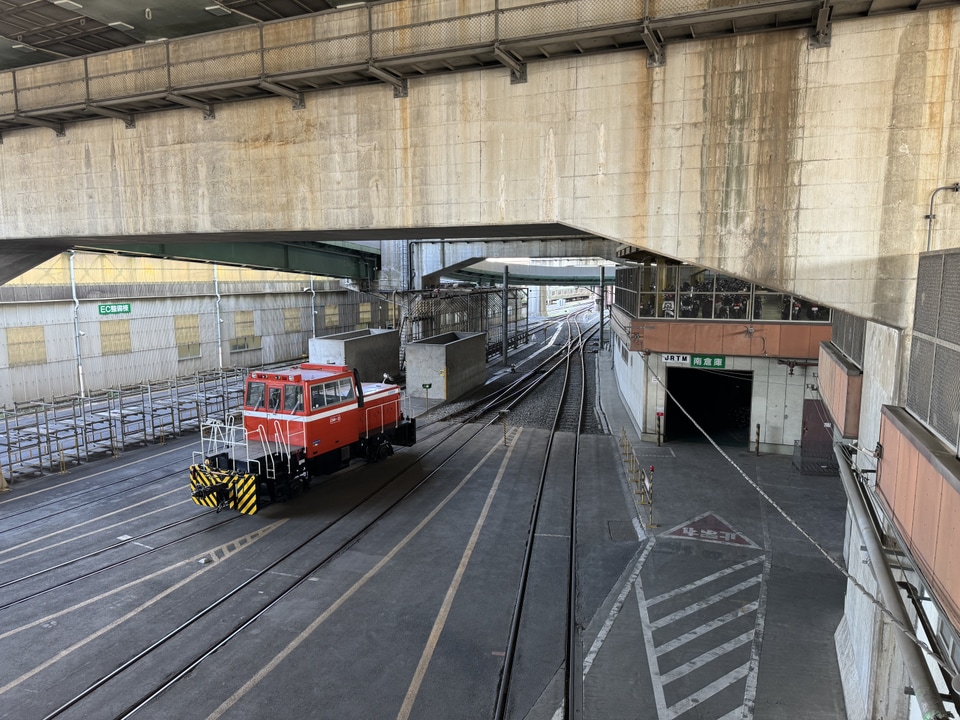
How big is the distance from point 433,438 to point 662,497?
9.46m

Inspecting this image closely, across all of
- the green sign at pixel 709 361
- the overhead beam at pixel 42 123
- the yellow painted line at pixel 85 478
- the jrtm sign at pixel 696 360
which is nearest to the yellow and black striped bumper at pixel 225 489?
the yellow painted line at pixel 85 478

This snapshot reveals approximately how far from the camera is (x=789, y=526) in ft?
43.2

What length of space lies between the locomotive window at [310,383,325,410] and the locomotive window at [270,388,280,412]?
2.89 feet

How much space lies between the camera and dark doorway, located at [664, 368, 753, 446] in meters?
22.2

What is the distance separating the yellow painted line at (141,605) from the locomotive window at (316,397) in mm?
3046

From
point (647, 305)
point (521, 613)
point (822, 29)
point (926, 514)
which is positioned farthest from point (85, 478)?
point (822, 29)

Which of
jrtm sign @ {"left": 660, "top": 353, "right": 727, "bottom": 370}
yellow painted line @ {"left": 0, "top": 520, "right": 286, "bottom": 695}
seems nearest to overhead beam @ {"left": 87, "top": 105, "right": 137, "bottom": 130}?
yellow painted line @ {"left": 0, "top": 520, "right": 286, "bottom": 695}

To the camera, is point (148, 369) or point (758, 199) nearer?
point (758, 199)

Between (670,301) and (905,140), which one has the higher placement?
(905,140)

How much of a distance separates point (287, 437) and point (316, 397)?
4.09 ft

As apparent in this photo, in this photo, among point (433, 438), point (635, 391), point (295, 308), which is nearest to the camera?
point (433, 438)

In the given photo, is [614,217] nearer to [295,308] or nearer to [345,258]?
[345,258]

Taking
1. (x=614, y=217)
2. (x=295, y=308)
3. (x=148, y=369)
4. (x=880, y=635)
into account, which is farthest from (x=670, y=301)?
(x=295, y=308)

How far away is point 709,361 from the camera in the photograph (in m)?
19.4
